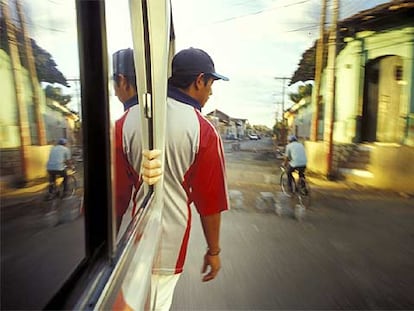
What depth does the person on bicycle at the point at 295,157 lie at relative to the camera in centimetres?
247

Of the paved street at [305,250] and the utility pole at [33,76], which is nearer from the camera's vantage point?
the utility pole at [33,76]

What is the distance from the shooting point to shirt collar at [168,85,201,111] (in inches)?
94.8

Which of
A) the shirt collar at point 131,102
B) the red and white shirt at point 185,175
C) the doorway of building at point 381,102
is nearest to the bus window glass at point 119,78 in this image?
the shirt collar at point 131,102

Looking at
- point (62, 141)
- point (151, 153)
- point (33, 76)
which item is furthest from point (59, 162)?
point (151, 153)

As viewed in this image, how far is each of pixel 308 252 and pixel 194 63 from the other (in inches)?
53.6

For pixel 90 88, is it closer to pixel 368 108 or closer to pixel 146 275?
pixel 146 275

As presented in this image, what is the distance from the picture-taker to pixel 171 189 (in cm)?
242

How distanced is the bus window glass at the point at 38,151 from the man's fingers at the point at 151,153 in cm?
120

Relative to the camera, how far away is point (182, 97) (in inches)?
96.0

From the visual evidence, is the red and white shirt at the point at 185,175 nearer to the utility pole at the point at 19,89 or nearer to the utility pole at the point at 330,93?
the utility pole at the point at 330,93

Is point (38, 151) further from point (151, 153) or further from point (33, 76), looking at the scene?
point (151, 153)

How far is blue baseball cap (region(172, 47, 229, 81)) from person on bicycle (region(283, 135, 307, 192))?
0.55 m

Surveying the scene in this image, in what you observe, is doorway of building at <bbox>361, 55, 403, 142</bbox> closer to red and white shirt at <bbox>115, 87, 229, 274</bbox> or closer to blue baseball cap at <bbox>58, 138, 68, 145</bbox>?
red and white shirt at <bbox>115, 87, 229, 274</bbox>

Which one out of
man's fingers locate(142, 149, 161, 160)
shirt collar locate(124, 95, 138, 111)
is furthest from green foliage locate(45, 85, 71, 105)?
man's fingers locate(142, 149, 161, 160)
